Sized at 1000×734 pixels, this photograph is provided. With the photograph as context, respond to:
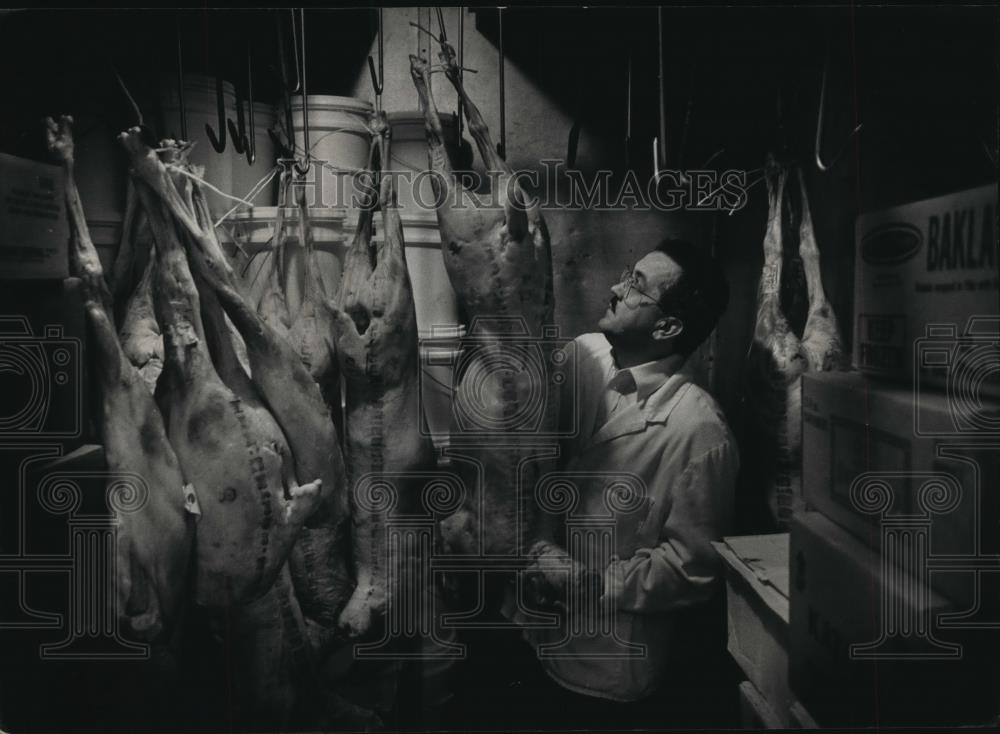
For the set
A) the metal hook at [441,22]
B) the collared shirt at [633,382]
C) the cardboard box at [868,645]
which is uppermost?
the metal hook at [441,22]

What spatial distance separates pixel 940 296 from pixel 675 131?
57cm

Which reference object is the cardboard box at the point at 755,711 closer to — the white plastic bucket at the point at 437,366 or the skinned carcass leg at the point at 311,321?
the white plastic bucket at the point at 437,366

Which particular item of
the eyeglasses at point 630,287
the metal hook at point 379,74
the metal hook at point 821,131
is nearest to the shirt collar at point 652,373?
the eyeglasses at point 630,287

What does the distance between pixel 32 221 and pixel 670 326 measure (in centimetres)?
123

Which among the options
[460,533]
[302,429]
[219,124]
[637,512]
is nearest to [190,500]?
[302,429]

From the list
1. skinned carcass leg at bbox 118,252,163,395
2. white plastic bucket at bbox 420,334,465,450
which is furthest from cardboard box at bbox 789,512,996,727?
skinned carcass leg at bbox 118,252,163,395

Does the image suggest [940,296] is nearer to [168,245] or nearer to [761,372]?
[761,372]

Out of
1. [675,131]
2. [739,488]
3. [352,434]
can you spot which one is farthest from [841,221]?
[352,434]

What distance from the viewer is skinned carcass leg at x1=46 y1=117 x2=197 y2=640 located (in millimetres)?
1478

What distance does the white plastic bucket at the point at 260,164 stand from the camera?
1.60 m

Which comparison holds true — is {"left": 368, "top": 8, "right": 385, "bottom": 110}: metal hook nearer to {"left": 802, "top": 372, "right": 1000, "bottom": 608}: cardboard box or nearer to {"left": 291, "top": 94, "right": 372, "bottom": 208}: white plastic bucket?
{"left": 291, "top": 94, "right": 372, "bottom": 208}: white plastic bucket

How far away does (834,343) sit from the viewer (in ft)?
5.20

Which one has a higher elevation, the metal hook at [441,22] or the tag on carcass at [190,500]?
the metal hook at [441,22]

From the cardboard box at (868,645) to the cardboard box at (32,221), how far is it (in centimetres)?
150
